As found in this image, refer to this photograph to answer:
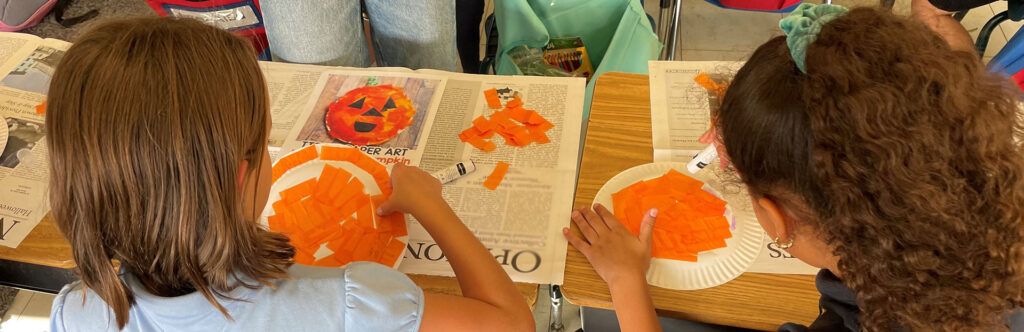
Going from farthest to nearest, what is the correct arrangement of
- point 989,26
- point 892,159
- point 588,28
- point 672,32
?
point 672,32 < point 588,28 < point 989,26 < point 892,159

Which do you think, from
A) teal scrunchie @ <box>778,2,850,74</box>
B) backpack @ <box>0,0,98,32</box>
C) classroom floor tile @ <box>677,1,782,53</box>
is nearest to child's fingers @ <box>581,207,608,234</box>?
teal scrunchie @ <box>778,2,850,74</box>

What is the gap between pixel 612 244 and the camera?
0.85 meters

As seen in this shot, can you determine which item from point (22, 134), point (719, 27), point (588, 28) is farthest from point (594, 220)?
point (719, 27)

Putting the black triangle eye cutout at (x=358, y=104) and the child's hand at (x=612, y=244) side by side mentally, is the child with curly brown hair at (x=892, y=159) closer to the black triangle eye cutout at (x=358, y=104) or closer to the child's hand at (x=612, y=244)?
the child's hand at (x=612, y=244)

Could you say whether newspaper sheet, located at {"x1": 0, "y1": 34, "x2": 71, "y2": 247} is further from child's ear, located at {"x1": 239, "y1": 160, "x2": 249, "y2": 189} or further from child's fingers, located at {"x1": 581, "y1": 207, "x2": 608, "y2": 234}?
child's fingers, located at {"x1": 581, "y1": 207, "x2": 608, "y2": 234}

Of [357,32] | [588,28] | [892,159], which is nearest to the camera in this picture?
[892,159]

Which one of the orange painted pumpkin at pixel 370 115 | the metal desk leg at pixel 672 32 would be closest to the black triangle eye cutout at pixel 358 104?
the orange painted pumpkin at pixel 370 115

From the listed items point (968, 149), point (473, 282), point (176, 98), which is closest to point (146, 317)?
point (176, 98)

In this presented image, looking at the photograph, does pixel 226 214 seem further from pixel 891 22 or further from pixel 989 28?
pixel 989 28

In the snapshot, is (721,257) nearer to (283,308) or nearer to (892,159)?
(892,159)

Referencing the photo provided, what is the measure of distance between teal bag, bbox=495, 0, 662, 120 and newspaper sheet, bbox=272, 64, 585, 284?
0.30 m

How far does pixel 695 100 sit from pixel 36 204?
1.05 metres

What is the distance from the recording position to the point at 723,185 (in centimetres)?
95

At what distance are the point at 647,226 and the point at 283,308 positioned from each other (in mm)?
472
